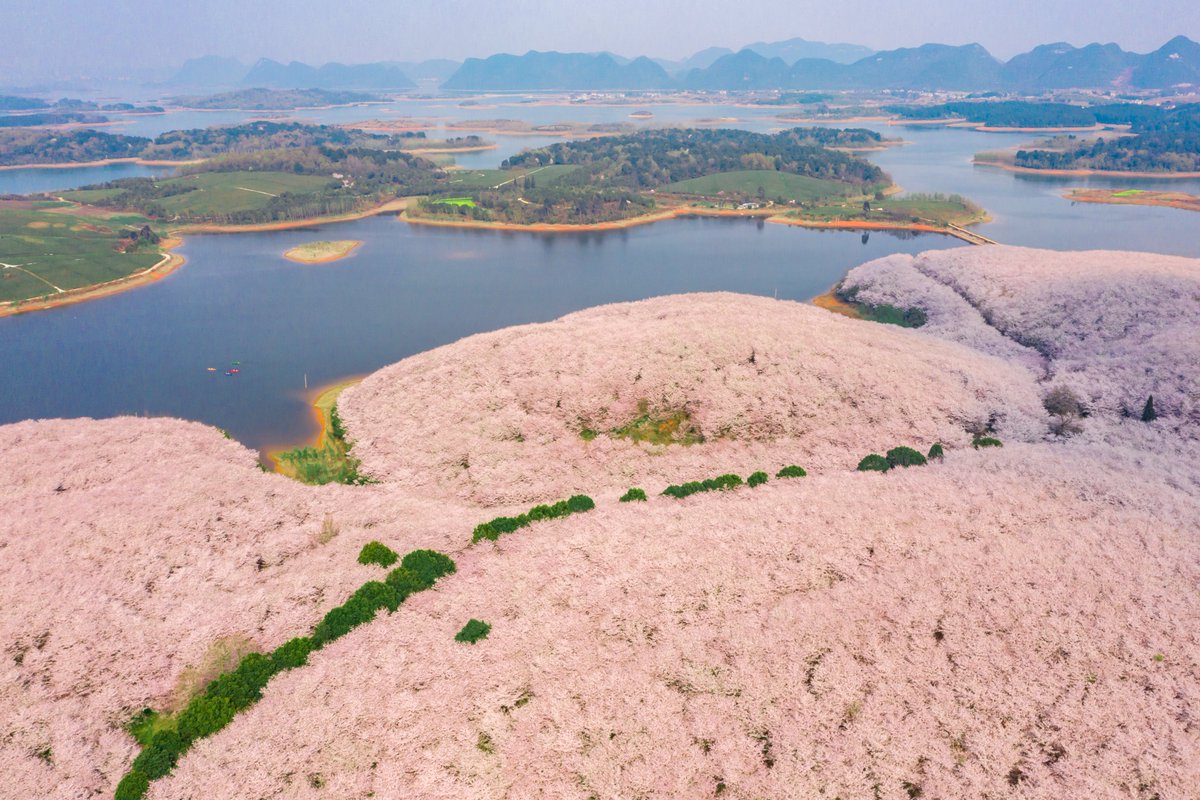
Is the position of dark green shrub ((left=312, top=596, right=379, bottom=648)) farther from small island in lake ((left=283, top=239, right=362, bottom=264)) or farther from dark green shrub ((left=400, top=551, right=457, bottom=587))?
small island in lake ((left=283, top=239, right=362, bottom=264))

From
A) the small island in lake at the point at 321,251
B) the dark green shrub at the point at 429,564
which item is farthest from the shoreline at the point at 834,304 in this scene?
the small island in lake at the point at 321,251

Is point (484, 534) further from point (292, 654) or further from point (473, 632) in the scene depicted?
point (292, 654)

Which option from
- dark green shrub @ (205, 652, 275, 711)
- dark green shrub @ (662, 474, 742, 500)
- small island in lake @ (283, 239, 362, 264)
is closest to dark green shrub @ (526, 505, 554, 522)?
dark green shrub @ (662, 474, 742, 500)

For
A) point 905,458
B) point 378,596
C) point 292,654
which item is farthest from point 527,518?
point 905,458

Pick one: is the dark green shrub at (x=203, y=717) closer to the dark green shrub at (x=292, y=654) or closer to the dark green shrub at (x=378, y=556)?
the dark green shrub at (x=292, y=654)

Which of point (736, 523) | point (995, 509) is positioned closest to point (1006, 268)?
point (995, 509)
